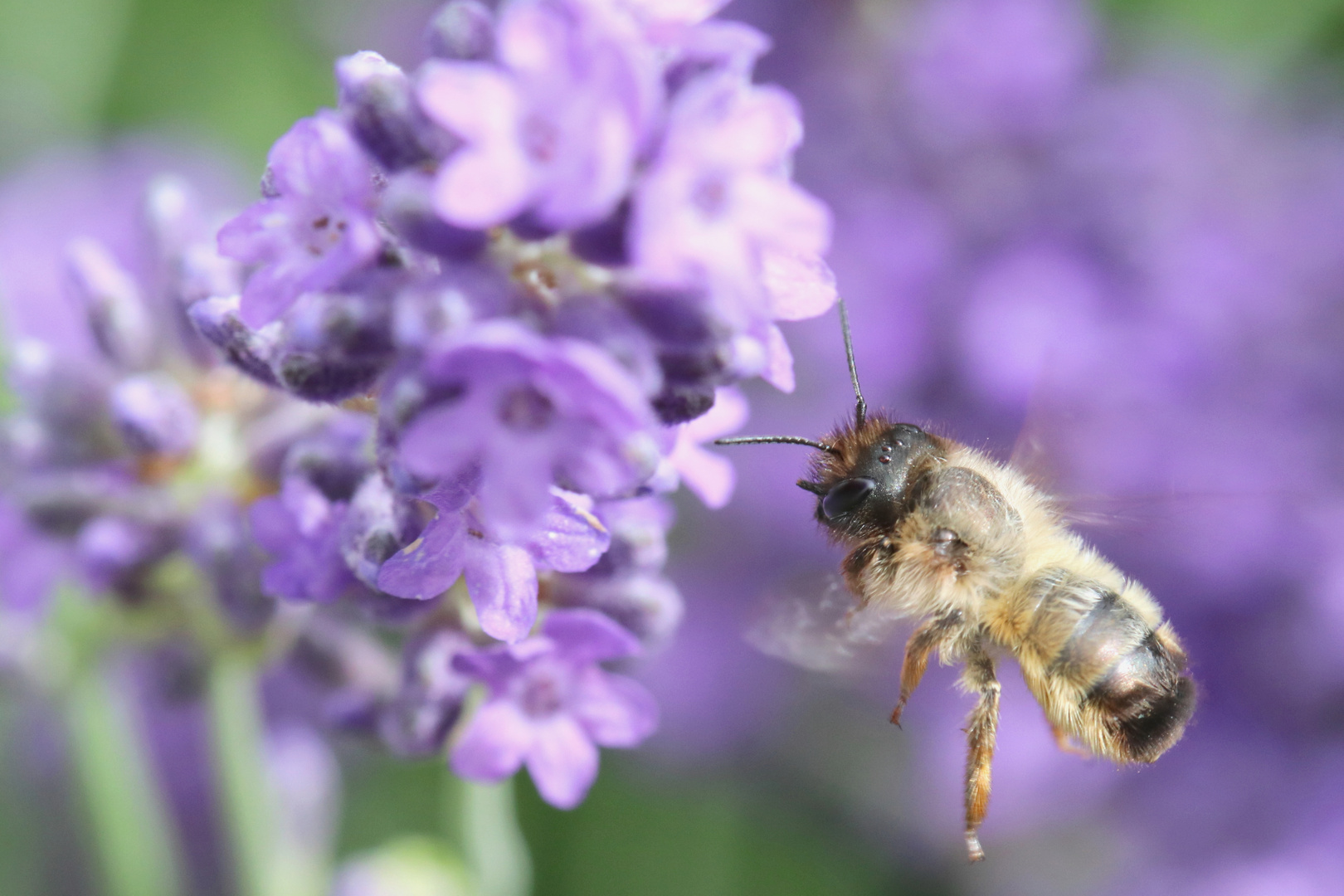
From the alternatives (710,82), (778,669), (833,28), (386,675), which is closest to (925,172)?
(833,28)

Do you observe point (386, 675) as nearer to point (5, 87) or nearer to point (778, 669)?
point (778, 669)

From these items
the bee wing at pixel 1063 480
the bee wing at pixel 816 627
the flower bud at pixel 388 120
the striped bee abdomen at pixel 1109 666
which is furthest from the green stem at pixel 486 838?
the flower bud at pixel 388 120

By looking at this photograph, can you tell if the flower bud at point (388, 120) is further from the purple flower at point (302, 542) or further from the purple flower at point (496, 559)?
the purple flower at point (302, 542)

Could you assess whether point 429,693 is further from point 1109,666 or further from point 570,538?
point 1109,666

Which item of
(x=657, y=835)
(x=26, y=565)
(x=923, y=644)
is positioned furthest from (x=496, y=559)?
(x=657, y=835)

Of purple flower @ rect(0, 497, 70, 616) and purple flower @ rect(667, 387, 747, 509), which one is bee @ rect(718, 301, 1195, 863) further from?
purple flower @ rect(0, 497, 70, 616)

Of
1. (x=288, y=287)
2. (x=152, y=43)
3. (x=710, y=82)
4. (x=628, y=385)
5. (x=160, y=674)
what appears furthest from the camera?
(x=152, y=43)
